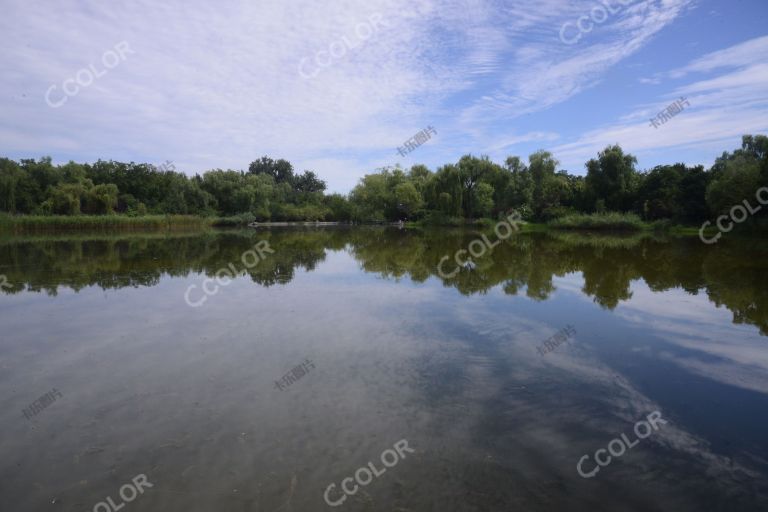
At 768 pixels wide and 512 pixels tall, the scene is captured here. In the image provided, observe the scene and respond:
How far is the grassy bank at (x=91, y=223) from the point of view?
4112 cm

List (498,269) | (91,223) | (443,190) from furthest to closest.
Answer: (443,190) < (91,223) < (498,269)

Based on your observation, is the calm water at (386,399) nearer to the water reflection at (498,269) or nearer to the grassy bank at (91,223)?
the water reflection at (498,269)

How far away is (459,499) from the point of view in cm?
372

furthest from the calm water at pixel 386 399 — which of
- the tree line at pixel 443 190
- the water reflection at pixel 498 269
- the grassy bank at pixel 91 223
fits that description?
the grassy bank at pixel 91 223

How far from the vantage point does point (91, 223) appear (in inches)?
1806

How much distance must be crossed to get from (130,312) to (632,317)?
11.4 metres

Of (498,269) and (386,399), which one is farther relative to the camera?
(498,269)

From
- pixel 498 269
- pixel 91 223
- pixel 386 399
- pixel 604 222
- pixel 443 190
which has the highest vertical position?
pixel 443 190

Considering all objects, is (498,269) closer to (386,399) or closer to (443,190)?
(386,399)

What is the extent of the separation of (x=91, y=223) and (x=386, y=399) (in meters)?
50.8

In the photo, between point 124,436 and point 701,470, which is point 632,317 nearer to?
point 701,470

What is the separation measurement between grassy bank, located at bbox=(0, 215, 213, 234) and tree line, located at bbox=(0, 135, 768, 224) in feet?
27.9

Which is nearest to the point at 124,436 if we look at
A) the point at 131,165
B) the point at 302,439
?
the point at 302,439

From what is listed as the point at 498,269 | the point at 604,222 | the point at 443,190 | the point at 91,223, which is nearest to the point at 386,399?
the point at 498,269
